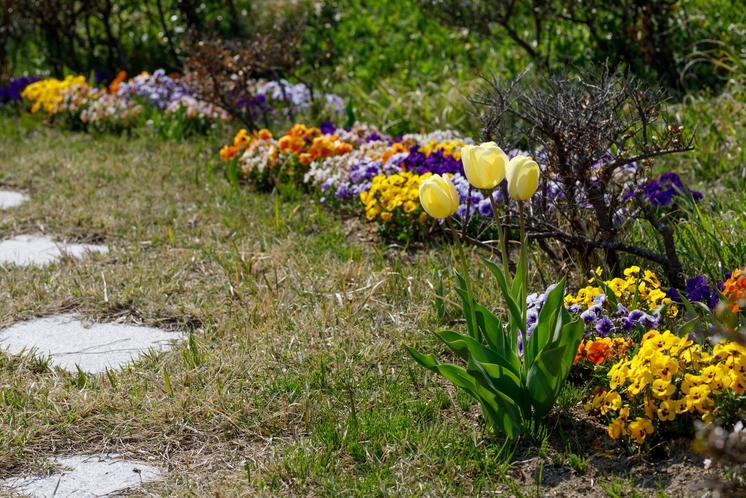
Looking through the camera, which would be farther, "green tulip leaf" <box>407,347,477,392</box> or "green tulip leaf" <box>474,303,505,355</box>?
"green tulip leaf" <box>474,303,505,355</box>

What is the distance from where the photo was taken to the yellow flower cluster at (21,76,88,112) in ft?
21.7

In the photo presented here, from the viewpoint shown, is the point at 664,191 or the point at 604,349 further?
the point at 664,191

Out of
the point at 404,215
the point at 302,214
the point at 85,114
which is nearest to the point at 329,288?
the point at 404,215

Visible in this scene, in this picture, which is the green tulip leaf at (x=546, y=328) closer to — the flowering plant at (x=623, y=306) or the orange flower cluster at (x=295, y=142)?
the flowering plant at (x=623, y=306)

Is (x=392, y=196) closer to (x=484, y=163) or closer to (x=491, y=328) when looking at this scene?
(x=491, y=328)

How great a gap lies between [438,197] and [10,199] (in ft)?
12.1

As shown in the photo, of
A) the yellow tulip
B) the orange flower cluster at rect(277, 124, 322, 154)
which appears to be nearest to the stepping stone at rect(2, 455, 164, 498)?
the yellow tulip

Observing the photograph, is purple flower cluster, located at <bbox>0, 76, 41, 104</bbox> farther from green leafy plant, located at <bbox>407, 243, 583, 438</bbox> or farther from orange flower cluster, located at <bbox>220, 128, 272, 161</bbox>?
green leafy plant, located at <bbox>407, 243, 583, 438</bbox>

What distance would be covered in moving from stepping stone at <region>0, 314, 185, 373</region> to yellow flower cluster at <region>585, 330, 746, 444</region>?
167cm

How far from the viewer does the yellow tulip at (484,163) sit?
190cm

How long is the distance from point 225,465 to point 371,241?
193 centimetres

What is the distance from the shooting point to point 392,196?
3.82m

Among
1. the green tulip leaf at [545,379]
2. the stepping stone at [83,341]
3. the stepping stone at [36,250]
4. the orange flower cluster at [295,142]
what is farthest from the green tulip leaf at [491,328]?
the orange flower cluster at [295,142]

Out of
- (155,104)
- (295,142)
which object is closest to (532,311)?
(295,142)
